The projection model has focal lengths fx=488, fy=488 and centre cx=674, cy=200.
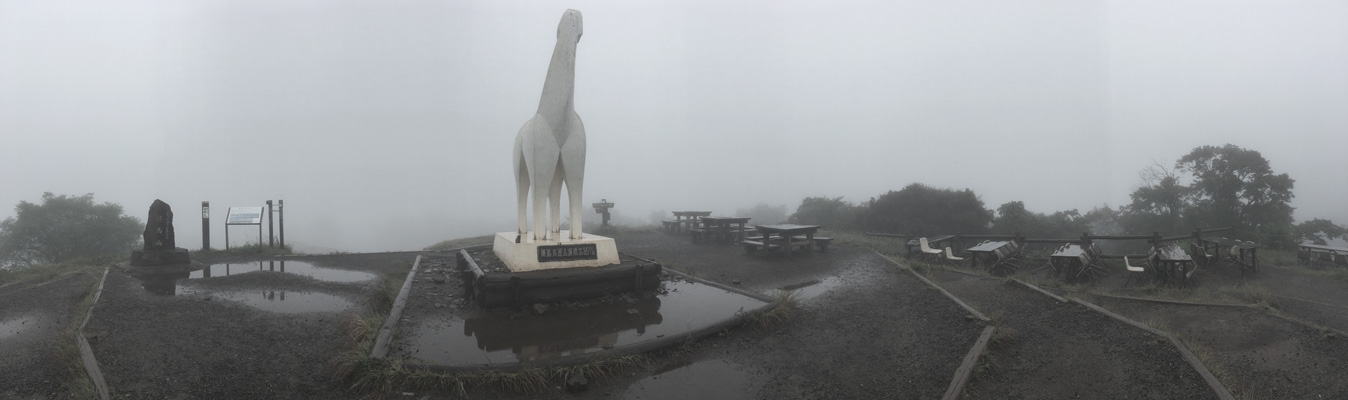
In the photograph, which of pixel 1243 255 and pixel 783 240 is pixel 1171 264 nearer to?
pixel 1243 255

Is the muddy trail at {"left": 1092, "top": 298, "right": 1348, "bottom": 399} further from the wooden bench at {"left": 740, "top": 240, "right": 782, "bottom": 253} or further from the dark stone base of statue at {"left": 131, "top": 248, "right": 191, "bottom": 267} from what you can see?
the dark stone base of statue at {"left": 131, "top": 248, "right": 191, "bottom": 267}

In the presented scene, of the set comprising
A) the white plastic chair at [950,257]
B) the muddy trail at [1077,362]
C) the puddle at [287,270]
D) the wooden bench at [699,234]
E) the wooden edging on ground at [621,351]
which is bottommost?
the muddy trail at [1077,362]

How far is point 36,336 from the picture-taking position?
445 cm

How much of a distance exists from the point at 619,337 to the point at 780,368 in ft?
5.05

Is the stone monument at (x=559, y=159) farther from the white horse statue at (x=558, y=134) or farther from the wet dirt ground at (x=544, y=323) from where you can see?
the wet dirt ground at (x=544, y=323)

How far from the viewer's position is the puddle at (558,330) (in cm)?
420

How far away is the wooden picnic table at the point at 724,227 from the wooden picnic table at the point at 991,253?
645 cm

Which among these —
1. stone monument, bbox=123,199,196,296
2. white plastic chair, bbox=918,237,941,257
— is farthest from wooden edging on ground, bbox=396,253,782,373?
stone monument, bbox=123,199,196,296

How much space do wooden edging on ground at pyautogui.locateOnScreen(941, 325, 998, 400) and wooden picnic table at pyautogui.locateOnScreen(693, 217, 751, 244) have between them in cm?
1010

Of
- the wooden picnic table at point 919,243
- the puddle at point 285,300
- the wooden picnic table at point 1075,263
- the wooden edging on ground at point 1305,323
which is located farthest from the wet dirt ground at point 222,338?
the wooden picnic table at point 919,243

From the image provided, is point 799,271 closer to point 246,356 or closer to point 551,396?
point 551,396

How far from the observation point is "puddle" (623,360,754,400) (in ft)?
11.9

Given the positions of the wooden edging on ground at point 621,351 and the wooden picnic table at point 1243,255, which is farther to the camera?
the wooden picnic table at point 1243,255

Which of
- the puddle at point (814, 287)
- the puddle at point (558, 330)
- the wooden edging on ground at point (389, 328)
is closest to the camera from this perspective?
the wooden edging on ground at point (389, 328)
